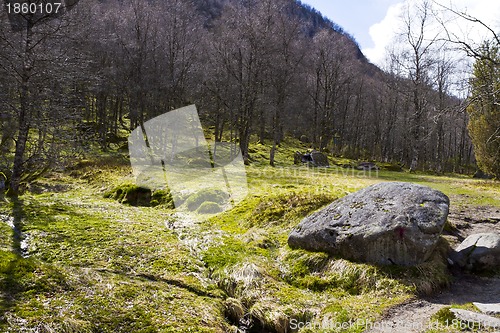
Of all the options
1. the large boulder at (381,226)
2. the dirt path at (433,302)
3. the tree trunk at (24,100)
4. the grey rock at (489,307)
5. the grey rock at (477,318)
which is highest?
the tree trunk at (24,100)

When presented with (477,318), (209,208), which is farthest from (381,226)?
(209,208)

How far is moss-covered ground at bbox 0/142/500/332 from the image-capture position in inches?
175

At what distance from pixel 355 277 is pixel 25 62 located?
9.70 metres

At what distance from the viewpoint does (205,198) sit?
11.9 meters

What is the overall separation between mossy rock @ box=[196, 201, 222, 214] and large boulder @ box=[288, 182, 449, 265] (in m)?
3.84

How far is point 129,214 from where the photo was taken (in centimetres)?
970

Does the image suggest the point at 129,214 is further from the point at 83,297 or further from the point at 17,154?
the point at 83,297

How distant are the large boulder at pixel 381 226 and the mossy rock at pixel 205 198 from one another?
14.9 ft

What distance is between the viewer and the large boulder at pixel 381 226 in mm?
6242

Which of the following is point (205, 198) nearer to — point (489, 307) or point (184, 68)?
point (489, 307)

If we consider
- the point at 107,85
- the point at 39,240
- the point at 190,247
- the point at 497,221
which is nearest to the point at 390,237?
the point at 190,247

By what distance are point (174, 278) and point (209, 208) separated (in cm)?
525

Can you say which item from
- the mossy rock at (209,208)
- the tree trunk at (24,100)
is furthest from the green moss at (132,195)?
the tree trunk at (24,100)

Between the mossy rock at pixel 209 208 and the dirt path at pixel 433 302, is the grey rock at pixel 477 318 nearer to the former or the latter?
the dirt path at pixel 433 302
